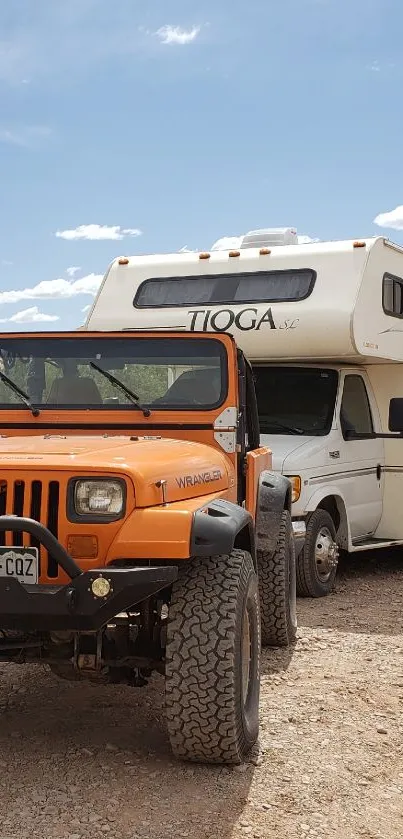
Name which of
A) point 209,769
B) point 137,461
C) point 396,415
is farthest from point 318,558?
point 137,461

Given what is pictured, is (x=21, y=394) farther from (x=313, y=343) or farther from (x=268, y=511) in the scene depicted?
(x=313, y=343)

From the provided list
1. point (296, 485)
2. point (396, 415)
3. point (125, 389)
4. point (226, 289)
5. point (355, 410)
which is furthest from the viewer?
point (355, 410)

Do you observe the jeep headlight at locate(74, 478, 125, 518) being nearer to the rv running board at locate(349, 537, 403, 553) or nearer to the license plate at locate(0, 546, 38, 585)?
the license plate at locate(0, 546, 38, 585)

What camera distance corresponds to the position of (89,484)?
3910 mm

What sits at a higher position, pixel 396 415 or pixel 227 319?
pixel 227 319

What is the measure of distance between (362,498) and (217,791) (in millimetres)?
5050

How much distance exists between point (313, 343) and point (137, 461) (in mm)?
4068

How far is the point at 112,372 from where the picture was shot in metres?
5.21

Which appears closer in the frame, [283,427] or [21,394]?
[21,394]

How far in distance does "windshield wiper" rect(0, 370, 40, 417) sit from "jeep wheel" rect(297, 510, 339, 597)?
3.17 metres

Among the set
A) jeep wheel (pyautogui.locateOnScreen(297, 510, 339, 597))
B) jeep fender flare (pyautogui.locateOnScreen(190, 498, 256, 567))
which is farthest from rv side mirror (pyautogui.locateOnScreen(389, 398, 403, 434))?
jeep fender flare (pyautogui.locateOnScreen(190, 498, 256, 567))

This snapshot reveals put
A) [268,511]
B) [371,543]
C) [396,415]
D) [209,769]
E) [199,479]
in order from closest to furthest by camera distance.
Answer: [209,769]
[199,479]
[268,511]
[396,415]
[371,543]

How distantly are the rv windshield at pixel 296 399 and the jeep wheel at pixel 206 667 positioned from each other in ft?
13.7

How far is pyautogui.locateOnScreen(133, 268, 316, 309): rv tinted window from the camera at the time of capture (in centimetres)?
807
